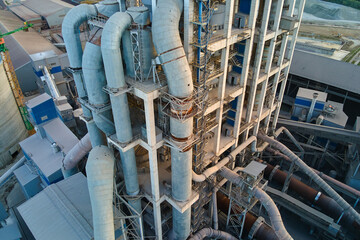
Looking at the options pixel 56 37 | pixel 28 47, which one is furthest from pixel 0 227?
pixel 56 37

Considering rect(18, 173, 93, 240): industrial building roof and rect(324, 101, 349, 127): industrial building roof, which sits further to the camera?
rect(324, 101, 349, 127): industrial building roof

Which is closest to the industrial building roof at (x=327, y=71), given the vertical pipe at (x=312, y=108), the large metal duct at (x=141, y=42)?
the vertical pipe at (x=312, y=108)

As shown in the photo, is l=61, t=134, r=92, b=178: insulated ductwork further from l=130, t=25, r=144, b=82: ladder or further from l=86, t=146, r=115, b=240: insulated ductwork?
l=130, t=25, r=144, b=82: ladder

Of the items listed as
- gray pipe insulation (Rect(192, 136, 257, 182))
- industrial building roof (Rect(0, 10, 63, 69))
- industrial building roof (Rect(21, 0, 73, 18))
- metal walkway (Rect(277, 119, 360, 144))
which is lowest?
metal walkway (Rect(277, 119, 360, 144))

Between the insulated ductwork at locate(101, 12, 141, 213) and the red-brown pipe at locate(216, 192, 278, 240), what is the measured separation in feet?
38.6

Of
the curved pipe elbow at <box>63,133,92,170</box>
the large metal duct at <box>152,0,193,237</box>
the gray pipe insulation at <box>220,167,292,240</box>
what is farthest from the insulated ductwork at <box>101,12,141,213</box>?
the gray pipe insulation at <box>220,167,292,240</box>

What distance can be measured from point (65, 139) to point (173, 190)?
16.6 meters

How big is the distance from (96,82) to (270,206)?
1679 cm

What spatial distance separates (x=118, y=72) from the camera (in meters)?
16.5

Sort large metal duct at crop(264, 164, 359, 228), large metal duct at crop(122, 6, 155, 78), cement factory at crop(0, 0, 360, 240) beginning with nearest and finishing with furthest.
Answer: large metal duct at crop(122, 6, 155, 78) < cement factory at crop(0, 0, 360, 240) < large metal duct at crop(264, 164, 359, 228)

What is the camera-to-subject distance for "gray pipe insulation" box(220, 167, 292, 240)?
69.7ft

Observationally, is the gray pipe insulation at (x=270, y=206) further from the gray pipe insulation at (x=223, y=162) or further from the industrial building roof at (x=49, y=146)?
the industrial building roof at (x=49, y=146)

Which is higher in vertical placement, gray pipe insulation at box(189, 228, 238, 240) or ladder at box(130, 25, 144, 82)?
ladder at box(130, 25, 144, 82)

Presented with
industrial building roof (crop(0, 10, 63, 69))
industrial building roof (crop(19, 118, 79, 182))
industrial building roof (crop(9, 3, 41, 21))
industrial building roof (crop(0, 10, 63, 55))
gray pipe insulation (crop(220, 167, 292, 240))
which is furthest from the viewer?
industrial building roof (crop(9, 3, 41, 21))
